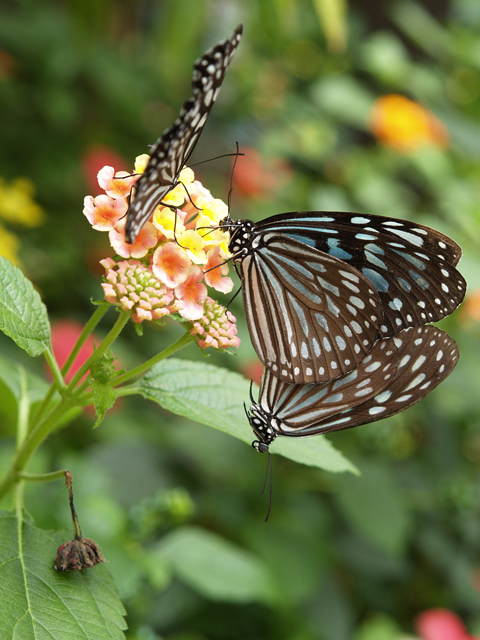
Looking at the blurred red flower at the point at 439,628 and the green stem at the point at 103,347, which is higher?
the green stem at the point at 103,347

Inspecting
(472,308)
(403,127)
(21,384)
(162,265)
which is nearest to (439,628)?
(472,308)

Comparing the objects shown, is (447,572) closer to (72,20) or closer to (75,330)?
(75,330)

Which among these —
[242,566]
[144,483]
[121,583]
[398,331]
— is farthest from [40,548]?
[144,483]

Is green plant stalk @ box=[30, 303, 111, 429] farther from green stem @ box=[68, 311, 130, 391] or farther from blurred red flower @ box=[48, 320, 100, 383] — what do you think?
blurred red flower @ box=[48, 320, 100, 383]

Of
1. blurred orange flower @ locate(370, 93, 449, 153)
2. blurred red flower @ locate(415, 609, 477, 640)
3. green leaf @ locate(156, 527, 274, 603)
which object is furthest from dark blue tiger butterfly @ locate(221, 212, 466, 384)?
blurred orange flower @ locate(370, 93, 449, 153)

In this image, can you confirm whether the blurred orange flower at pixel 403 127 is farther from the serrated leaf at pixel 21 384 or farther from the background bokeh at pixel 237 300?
the serrated leaf at pixel 21 384

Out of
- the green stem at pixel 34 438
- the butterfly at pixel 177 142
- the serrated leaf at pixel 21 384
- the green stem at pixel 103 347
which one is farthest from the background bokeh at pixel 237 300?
the butterfly at pixel 177 142
